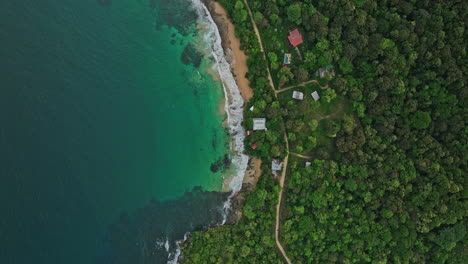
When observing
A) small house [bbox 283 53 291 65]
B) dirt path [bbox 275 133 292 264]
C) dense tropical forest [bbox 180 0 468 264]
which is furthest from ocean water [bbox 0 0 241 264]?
small house [bbox 283 53 291 65]

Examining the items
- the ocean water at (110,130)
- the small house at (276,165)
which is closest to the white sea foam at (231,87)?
the ocean water at (110,130)

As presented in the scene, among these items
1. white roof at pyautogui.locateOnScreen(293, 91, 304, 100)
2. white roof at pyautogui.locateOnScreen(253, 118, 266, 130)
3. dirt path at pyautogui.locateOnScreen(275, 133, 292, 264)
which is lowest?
dirt path at pyautogui.locateOnScreen(275, 133, 292, 264)

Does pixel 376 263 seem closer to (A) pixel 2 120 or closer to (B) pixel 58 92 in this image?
(B) pixel 58 92

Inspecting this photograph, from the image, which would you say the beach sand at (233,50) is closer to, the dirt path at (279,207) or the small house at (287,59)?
the small house at (287,59)

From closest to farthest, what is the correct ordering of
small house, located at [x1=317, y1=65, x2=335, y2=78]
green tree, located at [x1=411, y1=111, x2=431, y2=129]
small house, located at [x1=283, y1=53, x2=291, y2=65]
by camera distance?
1. green tree, located at [x1=411, y1=111, x2=431, y2=129]
2. small house, located at [x1=317, y1=65, x2=335, y2=78]
3. small house, located at [x1=283, y1=53, x2=291, y2=65]

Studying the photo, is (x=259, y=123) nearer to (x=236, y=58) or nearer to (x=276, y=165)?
(x=276, y=165)

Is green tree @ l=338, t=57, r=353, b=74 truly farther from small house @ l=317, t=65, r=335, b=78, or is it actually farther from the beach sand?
the beach sand
